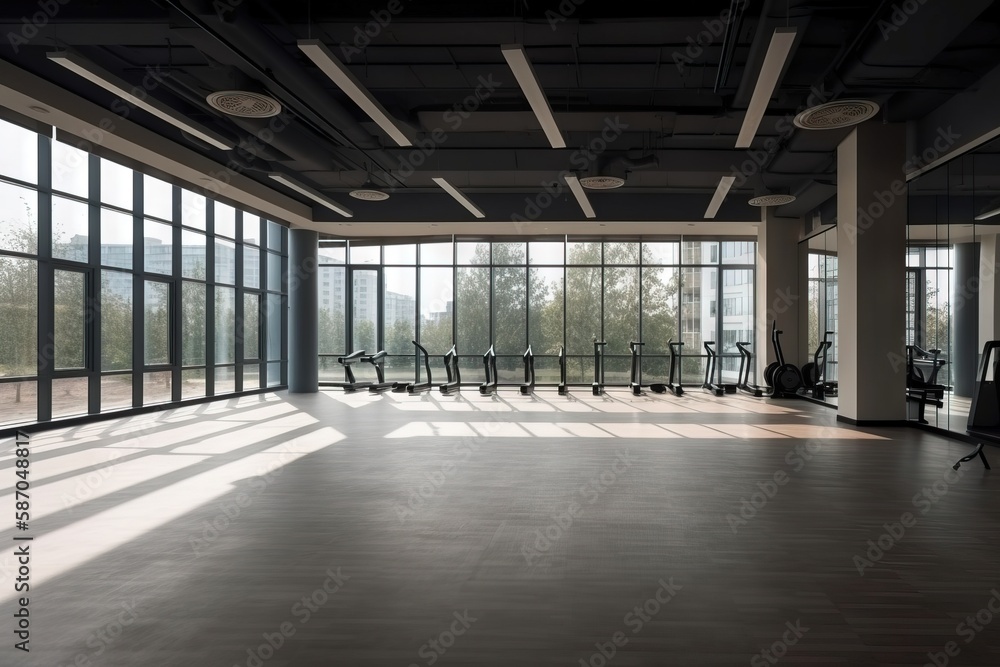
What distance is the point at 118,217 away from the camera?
30.5 ft

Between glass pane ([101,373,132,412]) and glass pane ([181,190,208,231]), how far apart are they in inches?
115

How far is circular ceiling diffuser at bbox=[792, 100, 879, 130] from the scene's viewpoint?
5.86 metres

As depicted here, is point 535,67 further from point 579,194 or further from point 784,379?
point 784,379

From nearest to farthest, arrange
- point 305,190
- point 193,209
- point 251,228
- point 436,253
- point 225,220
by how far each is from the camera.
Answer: point 305,190 → point 193,209 → point 225,220 → point 251,228 → point 436,253

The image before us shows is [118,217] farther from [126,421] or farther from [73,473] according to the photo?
→ [73,473]

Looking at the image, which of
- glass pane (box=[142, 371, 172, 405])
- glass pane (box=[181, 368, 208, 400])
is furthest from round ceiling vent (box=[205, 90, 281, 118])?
glass pane (box=[181, 368, 208, 400])

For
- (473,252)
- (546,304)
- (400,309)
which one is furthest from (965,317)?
(400,309)

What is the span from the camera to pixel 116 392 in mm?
9305

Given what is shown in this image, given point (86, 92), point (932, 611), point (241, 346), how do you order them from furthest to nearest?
point (241, 346)
point (86, 92)
point (932, 611)

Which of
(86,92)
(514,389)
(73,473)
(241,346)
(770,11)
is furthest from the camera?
(514,389)

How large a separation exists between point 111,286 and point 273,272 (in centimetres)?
493

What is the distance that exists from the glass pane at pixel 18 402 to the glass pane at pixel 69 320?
49cm

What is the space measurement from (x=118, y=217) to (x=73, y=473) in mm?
5230

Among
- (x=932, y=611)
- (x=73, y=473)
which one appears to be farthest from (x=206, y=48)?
(x=932, y=611)
